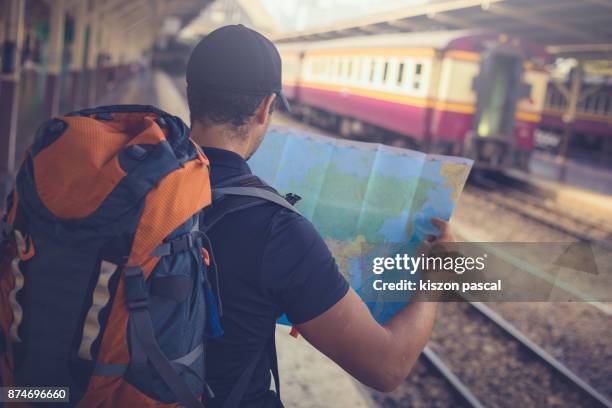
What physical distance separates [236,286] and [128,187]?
42 cm

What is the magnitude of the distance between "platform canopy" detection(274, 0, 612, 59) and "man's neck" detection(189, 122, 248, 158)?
36.1ft

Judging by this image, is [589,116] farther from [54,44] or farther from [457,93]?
[54,44]

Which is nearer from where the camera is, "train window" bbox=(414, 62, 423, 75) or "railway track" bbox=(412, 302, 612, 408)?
"railway track" bbox=(412, 302, 612, 408)

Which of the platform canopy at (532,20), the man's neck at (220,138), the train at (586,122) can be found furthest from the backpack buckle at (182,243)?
the train at (586,122)

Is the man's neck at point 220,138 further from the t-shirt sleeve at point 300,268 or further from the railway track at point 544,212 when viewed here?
the railway track at point 544,212

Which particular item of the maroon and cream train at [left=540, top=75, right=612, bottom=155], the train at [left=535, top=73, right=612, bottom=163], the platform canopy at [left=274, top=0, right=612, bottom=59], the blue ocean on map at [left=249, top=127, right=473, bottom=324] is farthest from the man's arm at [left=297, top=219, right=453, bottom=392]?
the maroon and cream train at [left=540, top=75, right=612, bottom=155]

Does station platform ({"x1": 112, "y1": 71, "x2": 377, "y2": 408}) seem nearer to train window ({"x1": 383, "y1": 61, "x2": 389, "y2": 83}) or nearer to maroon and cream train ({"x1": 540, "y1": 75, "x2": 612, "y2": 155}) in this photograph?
train window ({"x1": 383, "y1": 61, "x2": 389, "y2": 83})

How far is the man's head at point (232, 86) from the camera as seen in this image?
1599mm

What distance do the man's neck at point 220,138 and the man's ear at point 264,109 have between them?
2.9 inches

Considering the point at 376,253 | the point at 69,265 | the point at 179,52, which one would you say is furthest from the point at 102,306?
the point at 179,52

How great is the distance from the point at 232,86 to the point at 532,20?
1318 centimetres

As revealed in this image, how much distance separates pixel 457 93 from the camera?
46.4ft

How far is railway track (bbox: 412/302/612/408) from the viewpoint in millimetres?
4496

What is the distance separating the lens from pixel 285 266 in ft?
4.93
